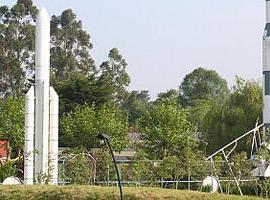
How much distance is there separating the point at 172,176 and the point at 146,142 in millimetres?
9144

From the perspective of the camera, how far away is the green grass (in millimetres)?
14156

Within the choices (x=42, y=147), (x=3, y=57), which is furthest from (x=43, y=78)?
(x=3, y=57)

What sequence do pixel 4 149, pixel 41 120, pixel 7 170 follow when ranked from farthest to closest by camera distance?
1. pixel 4 149
2. pixel 7 170
3. pixel 41 120

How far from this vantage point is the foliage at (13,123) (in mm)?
38531

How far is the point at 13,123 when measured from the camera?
132ft

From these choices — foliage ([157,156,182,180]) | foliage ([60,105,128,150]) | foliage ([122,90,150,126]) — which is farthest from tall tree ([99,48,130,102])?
foliage ([157,156,182,180])

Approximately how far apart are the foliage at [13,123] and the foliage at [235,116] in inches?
396

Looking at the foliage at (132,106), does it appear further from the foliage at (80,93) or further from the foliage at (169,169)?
the foliage at (169,169)

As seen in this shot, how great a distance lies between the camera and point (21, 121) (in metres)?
40.2

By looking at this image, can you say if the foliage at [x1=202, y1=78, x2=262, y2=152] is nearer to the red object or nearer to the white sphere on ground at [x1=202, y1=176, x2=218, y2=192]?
the red object

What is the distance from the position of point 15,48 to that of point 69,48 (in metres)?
7.00

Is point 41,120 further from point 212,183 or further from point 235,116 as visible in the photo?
point 235,116

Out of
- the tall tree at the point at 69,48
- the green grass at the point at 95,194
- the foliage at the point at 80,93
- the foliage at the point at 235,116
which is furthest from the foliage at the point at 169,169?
the tall tree at the point at 69,48

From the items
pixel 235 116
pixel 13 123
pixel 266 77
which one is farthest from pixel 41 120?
pixel 13 123
